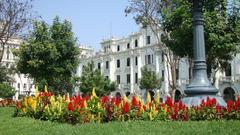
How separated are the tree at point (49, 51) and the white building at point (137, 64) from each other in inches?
829

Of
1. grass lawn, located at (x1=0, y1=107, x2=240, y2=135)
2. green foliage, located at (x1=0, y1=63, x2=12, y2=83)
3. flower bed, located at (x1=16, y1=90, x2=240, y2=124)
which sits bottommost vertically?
grass lawn, located at (x1=0, y1=107, x2=240, y2=135)

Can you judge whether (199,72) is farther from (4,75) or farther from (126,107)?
(4,75)

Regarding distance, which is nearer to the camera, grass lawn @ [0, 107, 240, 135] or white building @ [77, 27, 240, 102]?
grass lawn @ [0, 107, 240, 135]

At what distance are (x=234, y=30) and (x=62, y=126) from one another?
564 inches

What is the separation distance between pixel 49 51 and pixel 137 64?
3037 cm

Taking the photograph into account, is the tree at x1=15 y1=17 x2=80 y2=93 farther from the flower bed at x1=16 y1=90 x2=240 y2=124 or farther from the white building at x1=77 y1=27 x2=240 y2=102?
the white building at x1=77 y1=27 x2=240 y2=102

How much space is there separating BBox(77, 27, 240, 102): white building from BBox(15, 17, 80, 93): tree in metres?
21.1

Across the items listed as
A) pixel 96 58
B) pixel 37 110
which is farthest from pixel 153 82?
pixel 37 110

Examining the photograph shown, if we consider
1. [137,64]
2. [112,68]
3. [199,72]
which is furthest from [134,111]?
[112,68]

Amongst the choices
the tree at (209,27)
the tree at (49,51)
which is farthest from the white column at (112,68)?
the tree at (209,27)

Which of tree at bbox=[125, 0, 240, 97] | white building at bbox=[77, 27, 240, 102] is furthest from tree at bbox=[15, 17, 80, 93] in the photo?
white building at bbox=[77, 27, 240, 102]

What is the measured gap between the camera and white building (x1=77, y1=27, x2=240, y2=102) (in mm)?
43656

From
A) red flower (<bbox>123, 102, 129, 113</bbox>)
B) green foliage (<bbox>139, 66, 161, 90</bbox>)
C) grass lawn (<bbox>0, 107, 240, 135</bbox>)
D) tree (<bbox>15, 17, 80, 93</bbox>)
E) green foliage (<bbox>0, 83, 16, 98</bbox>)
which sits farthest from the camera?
green foliage (<bbox>0, 83, 16, 98</bbox>)

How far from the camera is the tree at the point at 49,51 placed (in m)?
25.7
